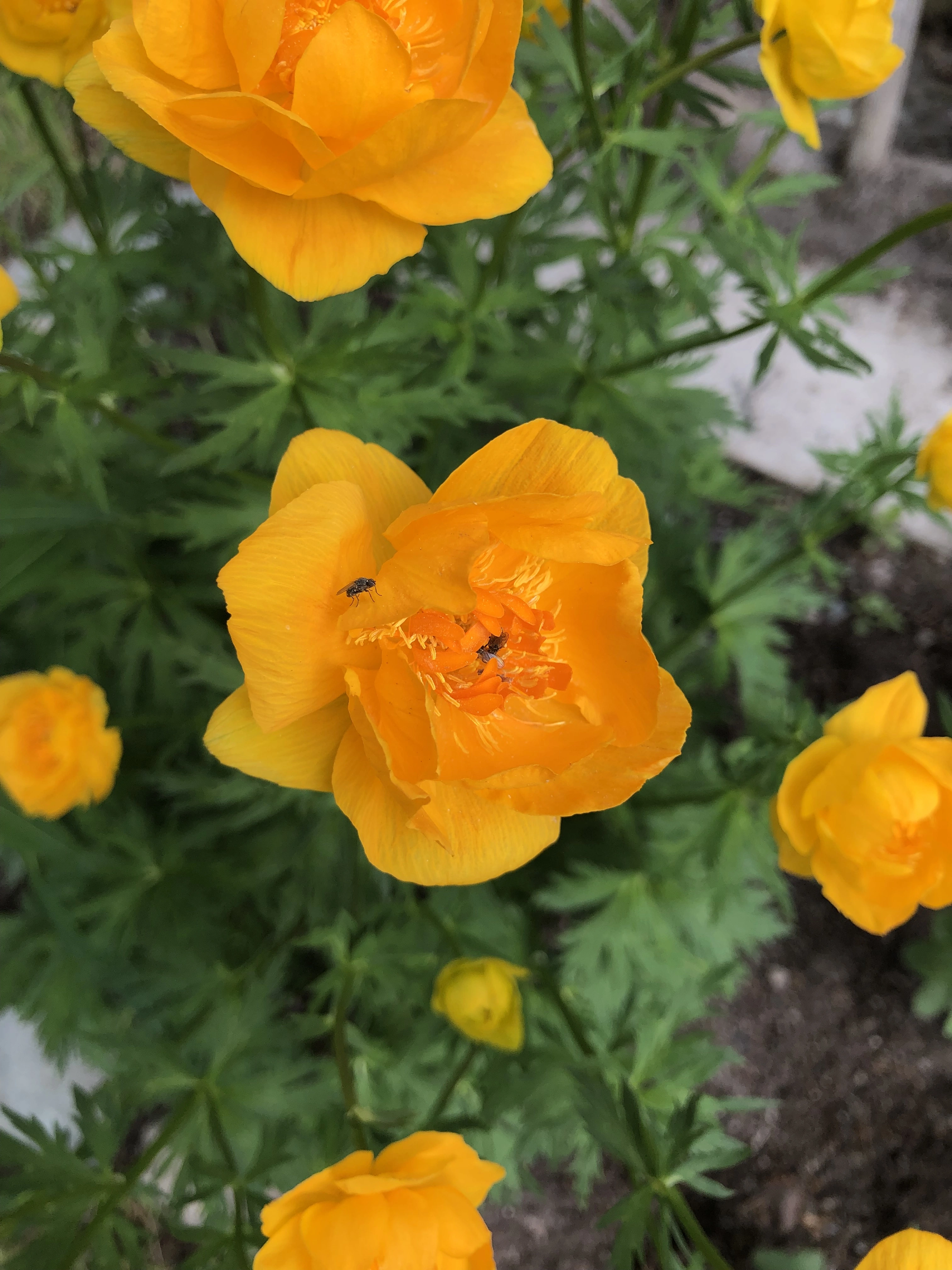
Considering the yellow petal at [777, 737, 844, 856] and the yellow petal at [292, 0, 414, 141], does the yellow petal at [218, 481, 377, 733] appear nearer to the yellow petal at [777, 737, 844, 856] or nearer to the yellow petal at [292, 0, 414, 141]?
the yellow petal at [292, 0, 414, 141]

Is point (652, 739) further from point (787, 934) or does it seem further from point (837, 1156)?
point (837, 1156)

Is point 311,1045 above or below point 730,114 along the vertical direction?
below

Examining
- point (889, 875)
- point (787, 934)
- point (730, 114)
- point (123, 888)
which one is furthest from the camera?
point (730, 114)

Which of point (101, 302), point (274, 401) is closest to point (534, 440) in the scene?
point (274, 401)

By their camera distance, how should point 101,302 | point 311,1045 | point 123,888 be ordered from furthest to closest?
point 311,1045 → point 123,888 → point 101,302

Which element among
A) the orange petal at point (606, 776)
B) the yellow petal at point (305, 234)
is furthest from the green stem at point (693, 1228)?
the yellow petal at point (305, 234)

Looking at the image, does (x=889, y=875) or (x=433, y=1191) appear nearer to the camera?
(x=433, y=1191)

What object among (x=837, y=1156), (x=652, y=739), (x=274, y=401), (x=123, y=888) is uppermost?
(x=274, y=401)
